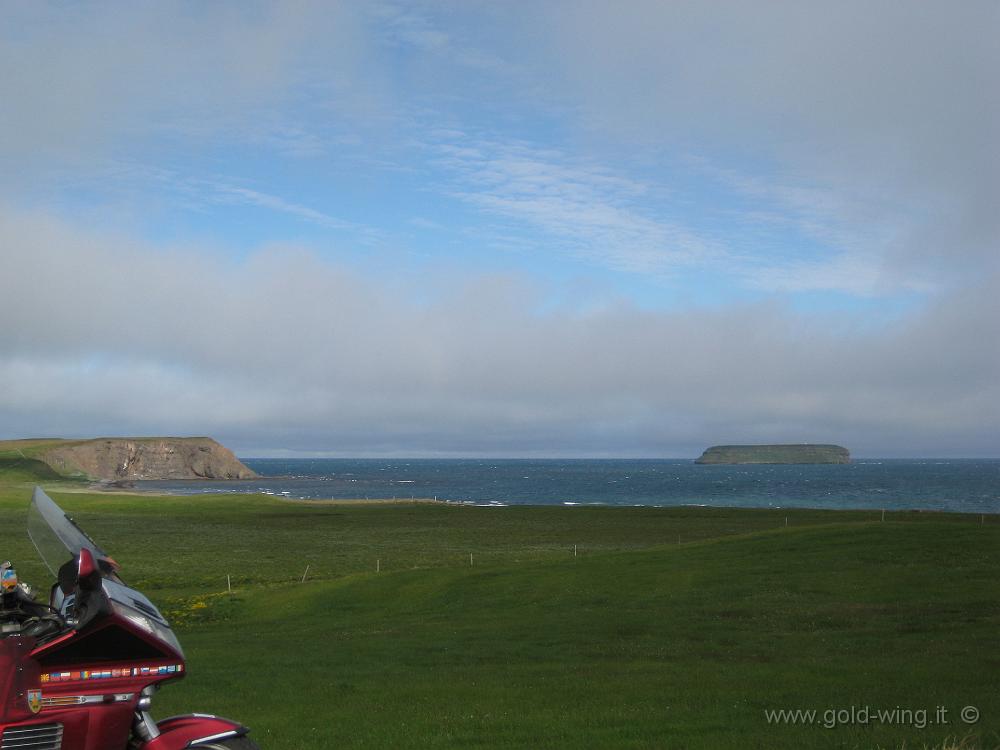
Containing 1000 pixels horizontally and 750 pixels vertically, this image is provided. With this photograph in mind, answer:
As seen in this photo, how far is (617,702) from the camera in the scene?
40.3ft

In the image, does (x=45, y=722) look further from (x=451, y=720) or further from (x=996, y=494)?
(x=996, y=494)

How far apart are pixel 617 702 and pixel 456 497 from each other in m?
149

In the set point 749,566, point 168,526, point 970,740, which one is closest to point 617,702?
point 970,740

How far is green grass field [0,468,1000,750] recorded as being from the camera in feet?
35.2
